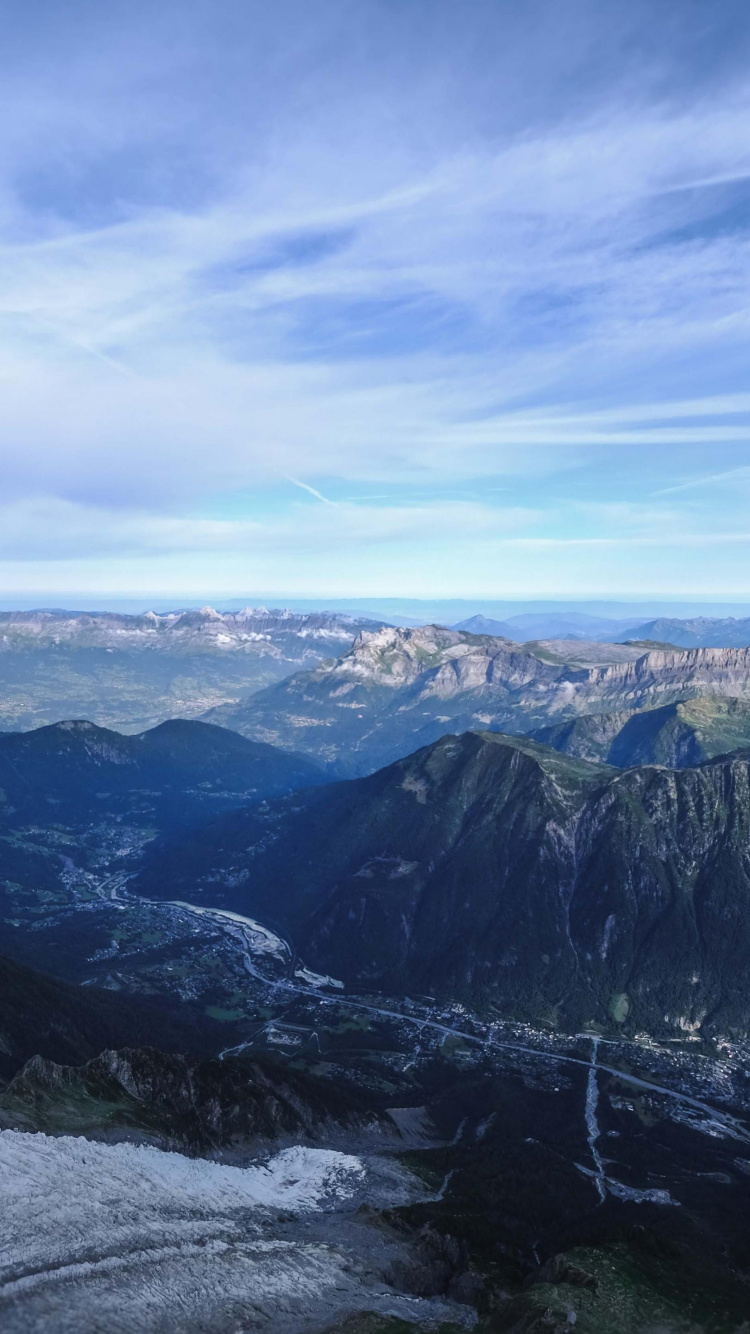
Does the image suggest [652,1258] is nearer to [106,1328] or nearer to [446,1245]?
[446,1245]

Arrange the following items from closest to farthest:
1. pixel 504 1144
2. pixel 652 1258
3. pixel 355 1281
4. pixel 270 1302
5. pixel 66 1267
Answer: pixel 66 1267, pixel 270 1302, pixel 355 1281, pixel 652 1258, pixel 504 1144

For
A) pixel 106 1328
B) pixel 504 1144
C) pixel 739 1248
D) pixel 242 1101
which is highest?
pixel 106 1328

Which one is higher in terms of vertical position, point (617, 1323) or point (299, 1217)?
point (617, 1323)

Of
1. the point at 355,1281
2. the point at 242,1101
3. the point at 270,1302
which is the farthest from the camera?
the point at 242,1101

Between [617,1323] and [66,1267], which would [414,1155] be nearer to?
[617,1323]

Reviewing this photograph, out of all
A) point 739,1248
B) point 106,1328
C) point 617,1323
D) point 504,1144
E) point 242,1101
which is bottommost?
point 504,1144

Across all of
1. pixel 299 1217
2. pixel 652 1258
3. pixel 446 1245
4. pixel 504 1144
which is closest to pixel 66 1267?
pixel 299 1217

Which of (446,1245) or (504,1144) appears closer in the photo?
(446,1245)

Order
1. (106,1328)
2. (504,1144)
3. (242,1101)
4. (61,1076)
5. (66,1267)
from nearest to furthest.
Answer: (106,1328) < (66,1267) < (61,1076) < (242,1101) < (504,1144)

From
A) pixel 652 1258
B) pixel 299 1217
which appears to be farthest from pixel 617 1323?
pixel 299 1217
